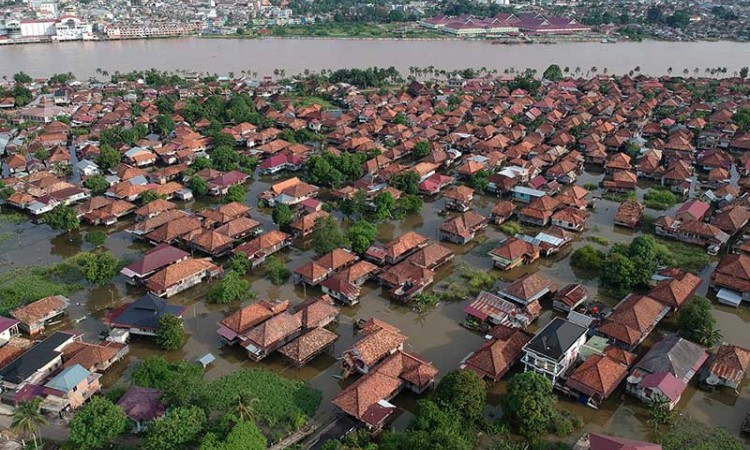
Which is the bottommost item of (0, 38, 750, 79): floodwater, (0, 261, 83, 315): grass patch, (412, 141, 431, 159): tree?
(0, 261, 83, 315): grass patch

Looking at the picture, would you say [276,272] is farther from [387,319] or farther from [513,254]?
[513,254]

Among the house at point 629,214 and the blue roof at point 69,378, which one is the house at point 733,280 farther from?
the blue roof at point 69,378

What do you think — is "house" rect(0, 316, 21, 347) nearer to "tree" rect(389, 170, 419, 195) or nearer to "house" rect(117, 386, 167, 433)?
"house" rect(117, 386, 167, 433)

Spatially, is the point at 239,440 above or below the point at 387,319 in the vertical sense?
above

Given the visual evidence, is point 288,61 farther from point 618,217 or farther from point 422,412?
point 422,412

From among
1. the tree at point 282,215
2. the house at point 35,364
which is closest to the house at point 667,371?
the tree at point 282,215

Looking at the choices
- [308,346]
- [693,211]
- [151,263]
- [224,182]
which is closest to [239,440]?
[308,346]

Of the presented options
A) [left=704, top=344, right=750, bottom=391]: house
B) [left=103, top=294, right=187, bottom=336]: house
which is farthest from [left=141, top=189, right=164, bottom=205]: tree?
[left=704, top=344, right=750, bottom=391]: house
